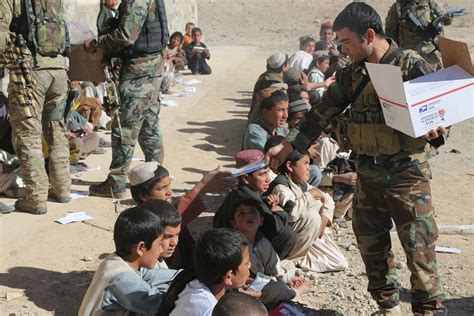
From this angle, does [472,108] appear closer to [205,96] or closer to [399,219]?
[399,219]

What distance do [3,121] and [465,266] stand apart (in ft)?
13.1

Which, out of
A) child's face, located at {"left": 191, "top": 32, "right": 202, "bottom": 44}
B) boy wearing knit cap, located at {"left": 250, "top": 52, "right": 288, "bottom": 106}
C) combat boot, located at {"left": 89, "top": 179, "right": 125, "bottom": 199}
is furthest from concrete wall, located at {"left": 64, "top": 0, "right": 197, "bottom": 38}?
combat boot, located at {"left": 89, "top": 179, "right": 125, "bottom": 199}

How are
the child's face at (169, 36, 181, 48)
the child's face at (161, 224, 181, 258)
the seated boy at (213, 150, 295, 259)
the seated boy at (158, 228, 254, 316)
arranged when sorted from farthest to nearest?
the child's face at (169, 36, 181, 48) < the seated boy at (213, 150, 295, 259) < the child's face at (161, 224, 181, 258) < the seated boy at (158, 228, 254, 316)

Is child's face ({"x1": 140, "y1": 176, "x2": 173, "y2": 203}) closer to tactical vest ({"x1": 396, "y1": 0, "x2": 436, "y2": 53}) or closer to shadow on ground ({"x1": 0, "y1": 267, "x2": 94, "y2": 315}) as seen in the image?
shadow on ground ({"x1": 0, "y1": 267, "x2": 94, "y2": 315})

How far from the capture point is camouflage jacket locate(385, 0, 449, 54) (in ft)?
30.2

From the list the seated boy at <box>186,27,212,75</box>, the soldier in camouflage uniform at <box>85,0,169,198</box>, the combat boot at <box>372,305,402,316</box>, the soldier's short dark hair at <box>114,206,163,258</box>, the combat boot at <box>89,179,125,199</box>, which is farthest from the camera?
the seated boy at <box>186,27,212,75</box>

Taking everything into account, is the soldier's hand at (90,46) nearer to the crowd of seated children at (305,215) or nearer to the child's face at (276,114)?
the child's face at (276,114)

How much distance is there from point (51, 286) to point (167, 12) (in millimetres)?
10266

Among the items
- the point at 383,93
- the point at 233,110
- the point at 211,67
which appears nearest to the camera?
the point at 383,93

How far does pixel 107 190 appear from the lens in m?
6.84

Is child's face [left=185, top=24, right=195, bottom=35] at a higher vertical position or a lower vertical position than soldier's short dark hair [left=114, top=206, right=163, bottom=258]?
lower

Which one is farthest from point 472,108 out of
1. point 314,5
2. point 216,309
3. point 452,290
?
point 314,5

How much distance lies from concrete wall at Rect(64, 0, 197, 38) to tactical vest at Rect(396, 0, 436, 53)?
388 centimetres

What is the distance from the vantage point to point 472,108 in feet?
13.6
